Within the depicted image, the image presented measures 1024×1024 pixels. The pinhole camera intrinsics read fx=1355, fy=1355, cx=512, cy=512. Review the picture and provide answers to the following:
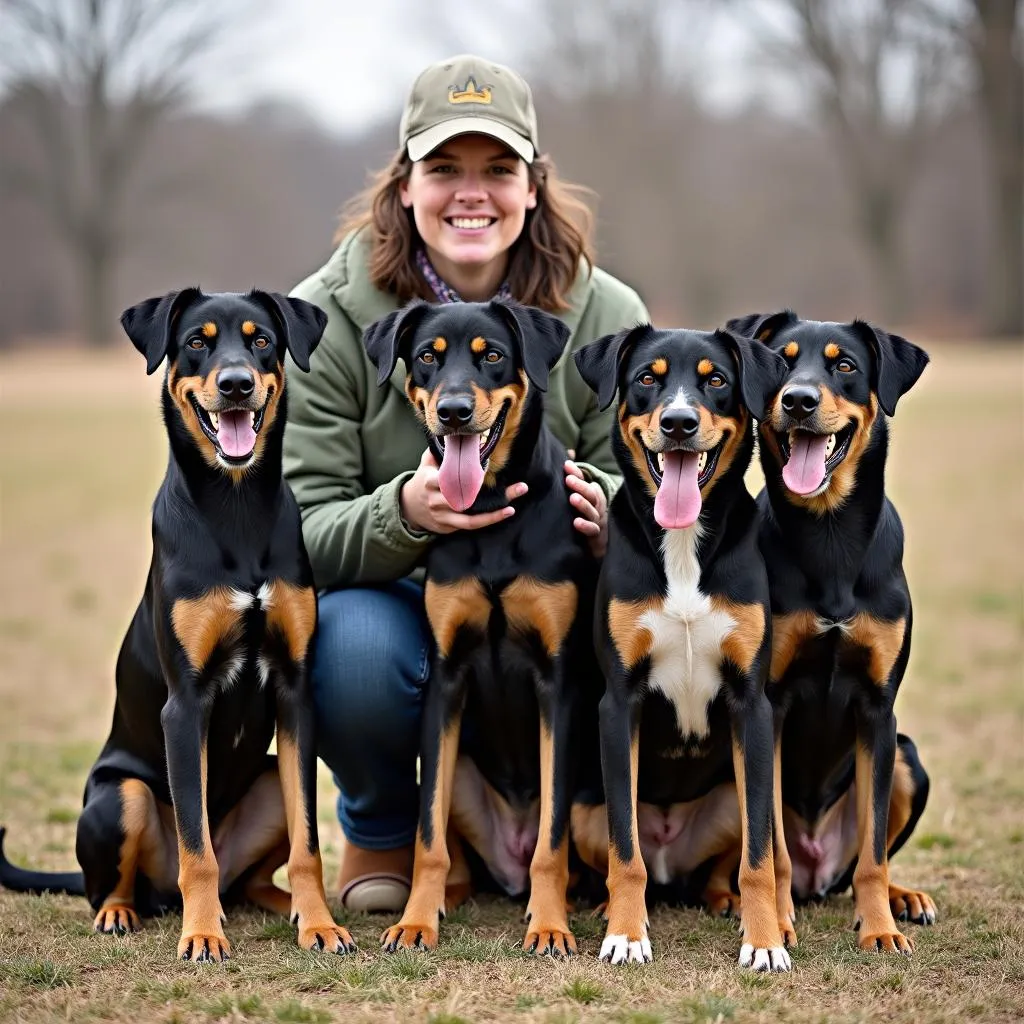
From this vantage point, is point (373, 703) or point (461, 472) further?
point (373, 703)

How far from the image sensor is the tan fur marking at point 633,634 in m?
3.52

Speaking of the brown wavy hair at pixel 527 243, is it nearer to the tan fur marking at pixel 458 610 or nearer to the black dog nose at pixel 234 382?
the black dog nose at pixel 234 382

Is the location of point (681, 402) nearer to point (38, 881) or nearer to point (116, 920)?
point (116, 920)

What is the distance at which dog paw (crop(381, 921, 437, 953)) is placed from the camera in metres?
3.56

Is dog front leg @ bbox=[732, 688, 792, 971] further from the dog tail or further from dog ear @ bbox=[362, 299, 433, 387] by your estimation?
the dog tail

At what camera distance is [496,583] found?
3.71 metres

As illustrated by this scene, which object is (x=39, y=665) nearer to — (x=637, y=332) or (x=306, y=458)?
(x=306, y=458)

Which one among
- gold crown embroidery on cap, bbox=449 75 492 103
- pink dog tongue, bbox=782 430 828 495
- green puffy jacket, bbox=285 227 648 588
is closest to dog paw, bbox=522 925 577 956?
green puffy jacket, bbox=285 227 648 588

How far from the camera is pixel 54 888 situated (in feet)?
13.4

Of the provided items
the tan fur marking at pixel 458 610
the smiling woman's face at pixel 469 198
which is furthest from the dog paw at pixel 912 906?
the smiling woman's face at pixel 469 198

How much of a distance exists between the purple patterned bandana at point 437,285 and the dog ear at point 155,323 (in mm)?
972

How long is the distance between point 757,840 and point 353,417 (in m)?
1.91

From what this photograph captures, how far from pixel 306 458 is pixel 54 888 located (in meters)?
1.52

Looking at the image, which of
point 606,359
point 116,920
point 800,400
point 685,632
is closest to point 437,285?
point 606,359
